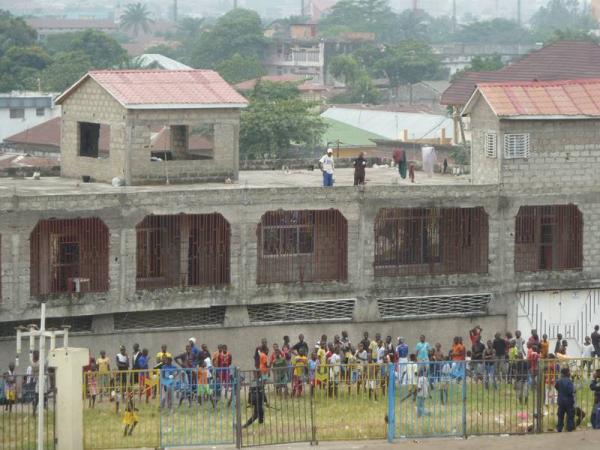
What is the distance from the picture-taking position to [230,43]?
144 m

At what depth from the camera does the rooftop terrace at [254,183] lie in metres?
34.6

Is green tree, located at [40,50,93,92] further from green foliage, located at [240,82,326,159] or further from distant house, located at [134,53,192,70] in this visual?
green foliage, located at [240,82,326,159]

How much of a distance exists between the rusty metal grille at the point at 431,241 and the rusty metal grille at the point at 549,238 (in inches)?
33.6

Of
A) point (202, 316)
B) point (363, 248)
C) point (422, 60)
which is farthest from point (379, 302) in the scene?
point (422, 60)

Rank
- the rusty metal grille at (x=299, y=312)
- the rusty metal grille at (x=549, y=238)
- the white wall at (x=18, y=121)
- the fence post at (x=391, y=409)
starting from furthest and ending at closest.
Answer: the white wall at (x=18, y=121) → the rusty metal grille at (x=549, y=238) → the rusty metal grille at (x=299, y=312) → the fence post at (x=391, y=409)

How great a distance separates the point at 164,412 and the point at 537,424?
5726 mm

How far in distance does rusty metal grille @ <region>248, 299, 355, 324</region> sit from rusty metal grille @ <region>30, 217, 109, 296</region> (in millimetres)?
3184

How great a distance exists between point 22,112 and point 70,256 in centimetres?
5016

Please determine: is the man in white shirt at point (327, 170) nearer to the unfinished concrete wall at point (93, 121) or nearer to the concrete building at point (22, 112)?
the unfinished concrete wall at point (93, 121)

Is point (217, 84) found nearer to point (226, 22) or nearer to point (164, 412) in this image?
point (164, 412)

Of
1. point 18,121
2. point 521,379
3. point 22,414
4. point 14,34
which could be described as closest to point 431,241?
point 521,379

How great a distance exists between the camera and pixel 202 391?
27406mm

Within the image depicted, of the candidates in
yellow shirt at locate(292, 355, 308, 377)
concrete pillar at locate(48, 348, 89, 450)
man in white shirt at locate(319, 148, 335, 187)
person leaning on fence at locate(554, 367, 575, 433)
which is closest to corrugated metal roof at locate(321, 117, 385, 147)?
man in white shirt at locate(319, 148, 335, 187)

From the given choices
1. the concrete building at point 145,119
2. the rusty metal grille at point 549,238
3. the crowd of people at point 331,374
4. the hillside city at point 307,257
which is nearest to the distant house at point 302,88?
the hillside city at point 307,257
